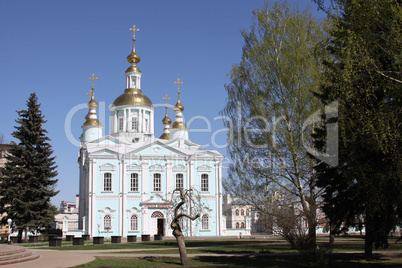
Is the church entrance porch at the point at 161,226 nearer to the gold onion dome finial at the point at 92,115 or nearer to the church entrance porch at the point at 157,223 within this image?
the church entrance porch at the point at 157,223

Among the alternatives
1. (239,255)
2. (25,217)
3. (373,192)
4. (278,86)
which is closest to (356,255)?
(239,255)

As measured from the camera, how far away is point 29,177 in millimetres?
35688

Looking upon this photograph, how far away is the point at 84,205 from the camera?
45562 mm

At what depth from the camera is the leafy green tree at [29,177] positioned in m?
34.8

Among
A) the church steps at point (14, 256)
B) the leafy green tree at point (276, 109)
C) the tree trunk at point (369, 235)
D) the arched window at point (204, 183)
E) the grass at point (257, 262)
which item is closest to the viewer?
the church steps at point (14, 256)

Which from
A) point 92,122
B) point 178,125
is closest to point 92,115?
point 92,122

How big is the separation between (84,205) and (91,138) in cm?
745

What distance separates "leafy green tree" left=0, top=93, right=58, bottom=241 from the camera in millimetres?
34781

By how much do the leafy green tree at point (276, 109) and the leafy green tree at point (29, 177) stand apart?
59.4 feet

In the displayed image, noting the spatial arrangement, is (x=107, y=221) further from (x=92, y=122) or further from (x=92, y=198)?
(x=92, y=122)

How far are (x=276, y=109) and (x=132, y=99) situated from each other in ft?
91.6

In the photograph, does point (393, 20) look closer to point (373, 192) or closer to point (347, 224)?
point (373, 192)

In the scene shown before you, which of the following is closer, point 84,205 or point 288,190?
point 288,190

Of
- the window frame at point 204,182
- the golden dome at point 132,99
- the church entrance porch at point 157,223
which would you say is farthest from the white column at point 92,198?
the window frame at point 204,182
